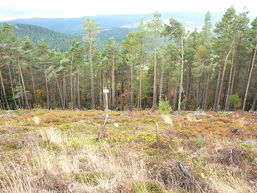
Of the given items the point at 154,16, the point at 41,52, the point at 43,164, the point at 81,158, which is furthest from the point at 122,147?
the point at 41,52

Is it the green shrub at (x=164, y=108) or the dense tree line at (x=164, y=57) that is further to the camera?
the dense tree line at (x=164, y=57)

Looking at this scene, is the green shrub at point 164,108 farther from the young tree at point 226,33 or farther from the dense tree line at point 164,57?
the young tree at point 226,33

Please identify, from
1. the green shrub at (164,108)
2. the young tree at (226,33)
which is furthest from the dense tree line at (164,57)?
the green shrub at (164,108)

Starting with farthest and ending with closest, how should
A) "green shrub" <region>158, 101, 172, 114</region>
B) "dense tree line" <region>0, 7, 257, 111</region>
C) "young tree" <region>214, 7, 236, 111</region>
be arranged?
"dense tree line" <region>0, 7, 257, 111</region>, "young tree" <region>214, 7, 236, 111</region>, "green shrub" <region>158, 101, 172, 114</region>

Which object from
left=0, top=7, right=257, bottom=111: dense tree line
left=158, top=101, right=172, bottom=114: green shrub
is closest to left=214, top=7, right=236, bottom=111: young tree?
left=0, top=7, right=257, bottom=111: dense tree line

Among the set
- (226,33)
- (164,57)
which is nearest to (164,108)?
(164,57)

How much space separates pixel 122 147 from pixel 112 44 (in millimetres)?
23558

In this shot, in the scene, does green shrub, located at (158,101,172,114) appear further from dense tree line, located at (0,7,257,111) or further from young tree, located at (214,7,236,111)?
young tree, located at (214,7,236,111)

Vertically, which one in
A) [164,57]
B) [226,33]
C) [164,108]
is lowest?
[164,108]

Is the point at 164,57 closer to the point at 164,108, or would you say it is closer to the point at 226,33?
the point at 226,33

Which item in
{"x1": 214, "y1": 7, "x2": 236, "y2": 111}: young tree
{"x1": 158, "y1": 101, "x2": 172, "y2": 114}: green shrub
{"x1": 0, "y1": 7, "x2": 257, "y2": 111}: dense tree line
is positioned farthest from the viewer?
{"x1": 0, "y1": 7, "x2": 257, "y2": 111}: dense tree line

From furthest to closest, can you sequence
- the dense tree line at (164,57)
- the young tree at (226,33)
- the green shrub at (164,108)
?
the dense tree line at (164,57), the young tree at (226,33), the green shrub at (164,108)

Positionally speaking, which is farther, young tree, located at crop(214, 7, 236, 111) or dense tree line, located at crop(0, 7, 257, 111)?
dense tree line, located at crop(0, 7, 257, 111)

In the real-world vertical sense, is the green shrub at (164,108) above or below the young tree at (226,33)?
below
